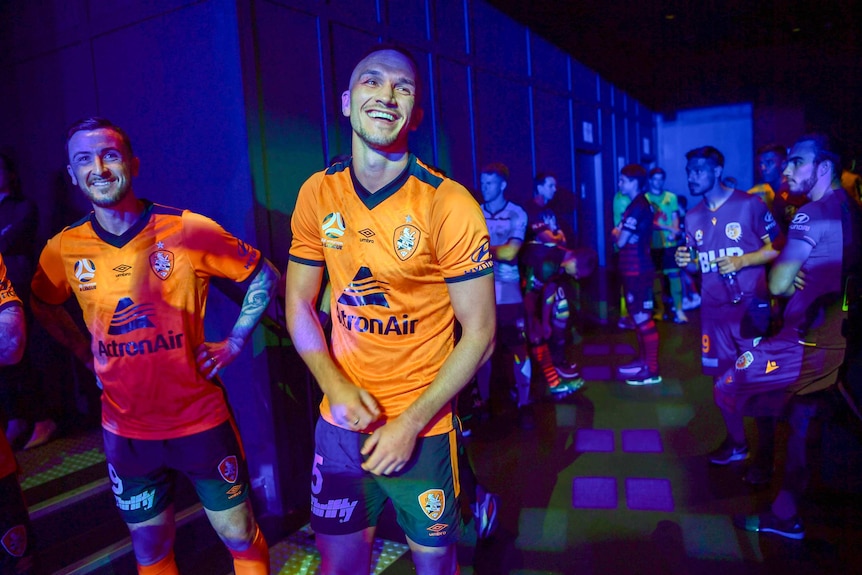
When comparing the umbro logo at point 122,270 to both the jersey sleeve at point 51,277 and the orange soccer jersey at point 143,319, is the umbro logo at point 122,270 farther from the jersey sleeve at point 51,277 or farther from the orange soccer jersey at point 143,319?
the jersey sleeve at point 51,277

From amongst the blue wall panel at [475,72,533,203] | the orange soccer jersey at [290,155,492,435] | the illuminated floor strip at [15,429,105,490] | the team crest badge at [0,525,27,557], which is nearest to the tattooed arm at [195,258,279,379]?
→ the orange soccer jersey at [290,155,492,435]

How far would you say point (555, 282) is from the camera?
5.34 meters

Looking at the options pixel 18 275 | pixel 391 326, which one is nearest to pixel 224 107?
pixel 18 275

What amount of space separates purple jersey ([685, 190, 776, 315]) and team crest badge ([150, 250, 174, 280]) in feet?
10.1

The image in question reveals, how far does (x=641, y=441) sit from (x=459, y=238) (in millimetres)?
3227

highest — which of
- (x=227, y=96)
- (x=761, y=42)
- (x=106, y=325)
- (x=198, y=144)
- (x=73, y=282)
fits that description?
(x=761, y=42)

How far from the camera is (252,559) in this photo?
2248mm

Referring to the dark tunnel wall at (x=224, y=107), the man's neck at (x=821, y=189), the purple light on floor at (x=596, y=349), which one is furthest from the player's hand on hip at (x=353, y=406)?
the purple light on floor at (x=596, y=349)

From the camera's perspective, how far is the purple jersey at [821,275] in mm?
2756

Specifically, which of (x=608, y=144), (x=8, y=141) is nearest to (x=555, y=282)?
(x=8, y=141)

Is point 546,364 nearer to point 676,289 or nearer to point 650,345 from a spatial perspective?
point 650,345

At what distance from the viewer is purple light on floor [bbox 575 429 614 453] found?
4.18 meters

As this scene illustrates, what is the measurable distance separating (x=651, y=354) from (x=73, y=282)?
488 centimetres

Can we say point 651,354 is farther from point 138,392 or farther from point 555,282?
point 138,392
